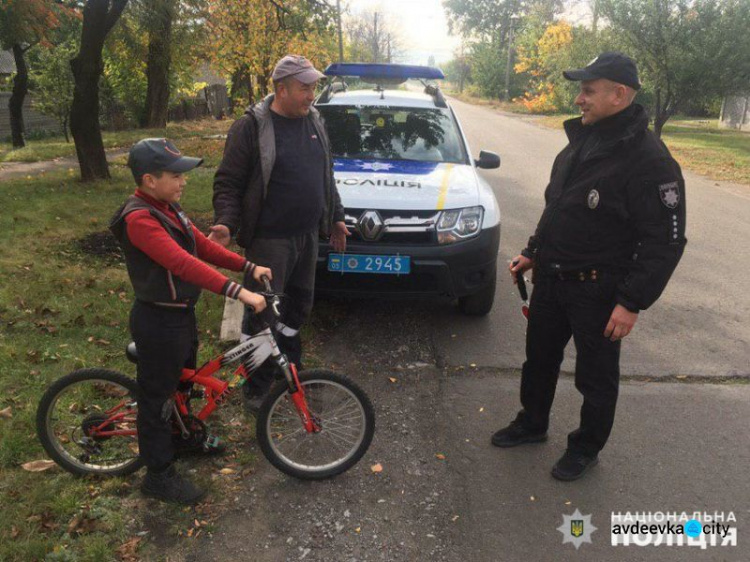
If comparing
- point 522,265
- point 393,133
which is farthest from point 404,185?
point 522,265

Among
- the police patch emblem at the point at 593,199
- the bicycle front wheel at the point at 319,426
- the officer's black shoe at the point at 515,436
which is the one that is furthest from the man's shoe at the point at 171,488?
the police patch emblem at the point at 593,199

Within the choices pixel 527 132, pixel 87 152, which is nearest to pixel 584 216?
pixel 87 152

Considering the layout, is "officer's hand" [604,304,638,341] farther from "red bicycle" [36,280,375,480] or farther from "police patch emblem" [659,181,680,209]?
"red bicycle" [36,280,375,480]

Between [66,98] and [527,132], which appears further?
[527,132]

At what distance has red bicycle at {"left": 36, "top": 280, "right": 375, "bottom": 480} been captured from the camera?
2.88 metres

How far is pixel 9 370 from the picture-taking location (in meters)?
3.95

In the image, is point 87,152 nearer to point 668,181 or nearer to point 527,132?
point 668,181

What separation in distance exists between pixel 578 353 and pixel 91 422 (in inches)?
97.5

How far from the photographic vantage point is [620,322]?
271 centimetres

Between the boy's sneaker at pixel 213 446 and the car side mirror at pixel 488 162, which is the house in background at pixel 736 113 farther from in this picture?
the boy's sneaker at pixel 213 446

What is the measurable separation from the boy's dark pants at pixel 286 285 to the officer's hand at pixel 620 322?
1728 millimetres

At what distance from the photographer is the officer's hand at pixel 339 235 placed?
155 inches

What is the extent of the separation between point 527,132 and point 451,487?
933 inches

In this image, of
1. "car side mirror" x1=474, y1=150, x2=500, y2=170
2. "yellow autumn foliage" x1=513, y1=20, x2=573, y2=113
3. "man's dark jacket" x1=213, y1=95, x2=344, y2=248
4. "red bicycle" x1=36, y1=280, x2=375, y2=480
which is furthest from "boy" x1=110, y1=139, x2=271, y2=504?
"yellow autumn foliage" x1=513, y1=20, x2=573, y2=113
